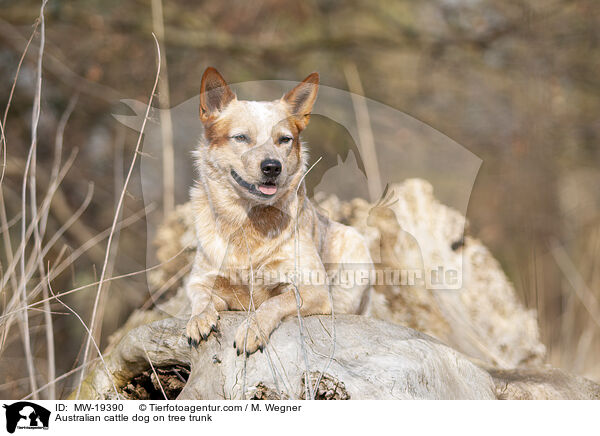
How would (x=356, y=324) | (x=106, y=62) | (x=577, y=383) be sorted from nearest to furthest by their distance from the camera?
(x=356, y=324), (x=577, y=383), (x=106, y=62)

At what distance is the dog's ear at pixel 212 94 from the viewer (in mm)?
2268

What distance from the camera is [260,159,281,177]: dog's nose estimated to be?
2195mm

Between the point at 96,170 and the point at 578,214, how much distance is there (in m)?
2.79

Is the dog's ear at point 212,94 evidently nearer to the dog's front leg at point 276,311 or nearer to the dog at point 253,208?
Answer: the dog at point 253,208

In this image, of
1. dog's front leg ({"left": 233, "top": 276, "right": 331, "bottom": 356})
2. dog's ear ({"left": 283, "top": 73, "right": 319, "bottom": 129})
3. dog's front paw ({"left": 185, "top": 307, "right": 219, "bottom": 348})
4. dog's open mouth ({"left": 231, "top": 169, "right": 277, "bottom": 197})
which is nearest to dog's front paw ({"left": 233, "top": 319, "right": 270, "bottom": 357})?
dog's front leg ({"left": 233, "top": 276, "right": 331, "bottom": 356})

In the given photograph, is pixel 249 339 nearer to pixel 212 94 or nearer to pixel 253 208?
pixel 253 208

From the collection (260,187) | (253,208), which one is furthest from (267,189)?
(253,208)

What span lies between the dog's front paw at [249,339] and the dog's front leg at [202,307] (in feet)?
0.48

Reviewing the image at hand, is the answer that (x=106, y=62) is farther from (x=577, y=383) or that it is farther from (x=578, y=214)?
(x=577, y=383)

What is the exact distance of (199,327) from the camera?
2.11 metres

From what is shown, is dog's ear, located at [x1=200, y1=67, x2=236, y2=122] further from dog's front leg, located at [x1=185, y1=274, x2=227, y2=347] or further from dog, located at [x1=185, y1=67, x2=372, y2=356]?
dog's front leg, located at [x1=185, y1=274, x2=227, y2=347]

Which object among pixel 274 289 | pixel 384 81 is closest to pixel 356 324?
pixel 274 289

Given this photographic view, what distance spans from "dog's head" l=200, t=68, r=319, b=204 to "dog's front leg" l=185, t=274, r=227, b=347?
17.5 inches

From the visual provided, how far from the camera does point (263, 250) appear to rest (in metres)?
2.37
